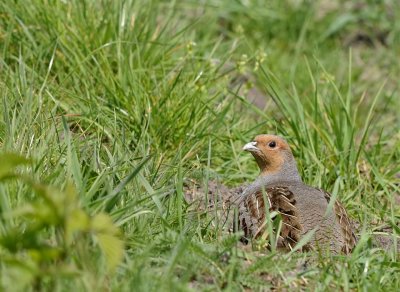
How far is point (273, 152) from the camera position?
6.18m

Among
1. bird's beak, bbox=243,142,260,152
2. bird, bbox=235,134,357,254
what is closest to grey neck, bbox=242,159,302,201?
bird, bbox=235,134,357,254

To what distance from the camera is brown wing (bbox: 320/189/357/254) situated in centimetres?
512

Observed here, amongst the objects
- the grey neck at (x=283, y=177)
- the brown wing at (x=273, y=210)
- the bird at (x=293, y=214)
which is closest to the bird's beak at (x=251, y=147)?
the bird at (x=293, y=214)

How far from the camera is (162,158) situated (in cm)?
578

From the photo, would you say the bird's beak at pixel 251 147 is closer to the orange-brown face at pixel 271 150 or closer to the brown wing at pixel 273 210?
the orange-brown face at pixel 271 150

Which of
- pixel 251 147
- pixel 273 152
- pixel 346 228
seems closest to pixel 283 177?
pixel 273 152

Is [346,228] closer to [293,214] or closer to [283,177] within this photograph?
[293,214]

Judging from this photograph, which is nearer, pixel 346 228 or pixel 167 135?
pixel 346 228

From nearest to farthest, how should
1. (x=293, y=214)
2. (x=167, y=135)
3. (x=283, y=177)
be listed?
(x=293, y=214), (x=283, y=177), (x=167, y=135)

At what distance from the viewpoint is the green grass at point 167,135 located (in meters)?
3.82

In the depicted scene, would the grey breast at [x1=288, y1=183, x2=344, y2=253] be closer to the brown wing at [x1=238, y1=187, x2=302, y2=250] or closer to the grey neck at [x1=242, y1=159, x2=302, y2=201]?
the brown wing at [x1=238, y1=187, x2=302, y2=250]

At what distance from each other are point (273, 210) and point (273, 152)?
0.95 m

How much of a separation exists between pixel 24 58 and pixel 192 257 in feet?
9.22

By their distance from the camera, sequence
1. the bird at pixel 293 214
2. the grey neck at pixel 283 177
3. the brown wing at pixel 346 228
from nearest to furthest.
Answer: the bird at pixel 293 214 < the brown wing at pixel 346 228 < the grey neck at pixel 283 177
